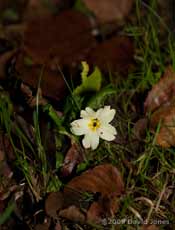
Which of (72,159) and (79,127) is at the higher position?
(79,127)

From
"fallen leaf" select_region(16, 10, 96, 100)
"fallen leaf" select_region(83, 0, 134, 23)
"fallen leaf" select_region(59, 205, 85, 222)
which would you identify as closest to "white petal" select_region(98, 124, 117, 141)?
"fallen leaf" select_region(59, 205, 85, 222)

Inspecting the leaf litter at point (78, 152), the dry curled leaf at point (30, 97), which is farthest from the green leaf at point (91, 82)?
the dry curled leaf at point (30, 97)

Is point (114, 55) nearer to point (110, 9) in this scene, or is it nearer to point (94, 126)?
point (110, 9)

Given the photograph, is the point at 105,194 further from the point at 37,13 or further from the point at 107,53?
the point at 37,13

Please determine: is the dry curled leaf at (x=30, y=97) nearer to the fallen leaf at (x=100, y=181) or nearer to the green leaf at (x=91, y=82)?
the green leaf at (x=91, y=82)

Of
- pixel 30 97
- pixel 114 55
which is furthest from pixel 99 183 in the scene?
pixel 114 55

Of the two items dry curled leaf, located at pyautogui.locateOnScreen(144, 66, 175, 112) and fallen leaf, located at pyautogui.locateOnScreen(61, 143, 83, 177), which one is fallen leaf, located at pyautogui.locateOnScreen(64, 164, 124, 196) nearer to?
fallen leaf, located at pyautogui.locateOnScreen(61, 143, 83, 177)
